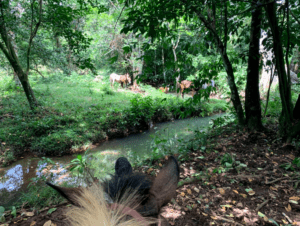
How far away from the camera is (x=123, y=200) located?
92cm

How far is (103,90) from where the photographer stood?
43.9ft

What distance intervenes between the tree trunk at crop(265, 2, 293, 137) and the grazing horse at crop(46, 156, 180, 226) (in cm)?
292

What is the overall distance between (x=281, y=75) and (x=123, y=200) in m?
3.45

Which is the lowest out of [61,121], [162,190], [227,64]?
[61,121]

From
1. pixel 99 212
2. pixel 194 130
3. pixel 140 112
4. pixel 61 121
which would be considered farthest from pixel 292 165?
pixel 61 121

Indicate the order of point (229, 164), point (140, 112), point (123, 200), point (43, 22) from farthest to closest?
1. point (140, 112)
2. point (43, 22)
3. point (229, 164)
4. point (123, 200)

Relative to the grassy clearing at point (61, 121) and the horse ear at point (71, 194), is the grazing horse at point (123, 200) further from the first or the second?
the grassy clearing at point (61, 121)

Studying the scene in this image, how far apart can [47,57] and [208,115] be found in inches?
392

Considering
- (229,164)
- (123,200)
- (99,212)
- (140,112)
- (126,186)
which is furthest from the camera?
(140,112)

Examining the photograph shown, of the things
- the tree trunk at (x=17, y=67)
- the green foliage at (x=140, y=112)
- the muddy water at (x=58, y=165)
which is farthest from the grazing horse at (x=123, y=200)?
the tree trunk at (x=17, y=67)

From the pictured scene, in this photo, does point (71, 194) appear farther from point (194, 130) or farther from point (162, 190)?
point (194, 130)

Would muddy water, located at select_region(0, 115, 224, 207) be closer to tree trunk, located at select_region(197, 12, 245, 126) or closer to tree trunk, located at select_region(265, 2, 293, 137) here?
tree trunk, located at select_region(197, 12, 245, 126)

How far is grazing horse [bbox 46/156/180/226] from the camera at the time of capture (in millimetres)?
796

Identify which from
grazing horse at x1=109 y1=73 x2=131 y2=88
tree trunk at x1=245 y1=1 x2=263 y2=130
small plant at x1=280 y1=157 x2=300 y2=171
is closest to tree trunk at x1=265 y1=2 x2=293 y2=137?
tree trunk at x1=245 y1=1 x2=263 y2=130
